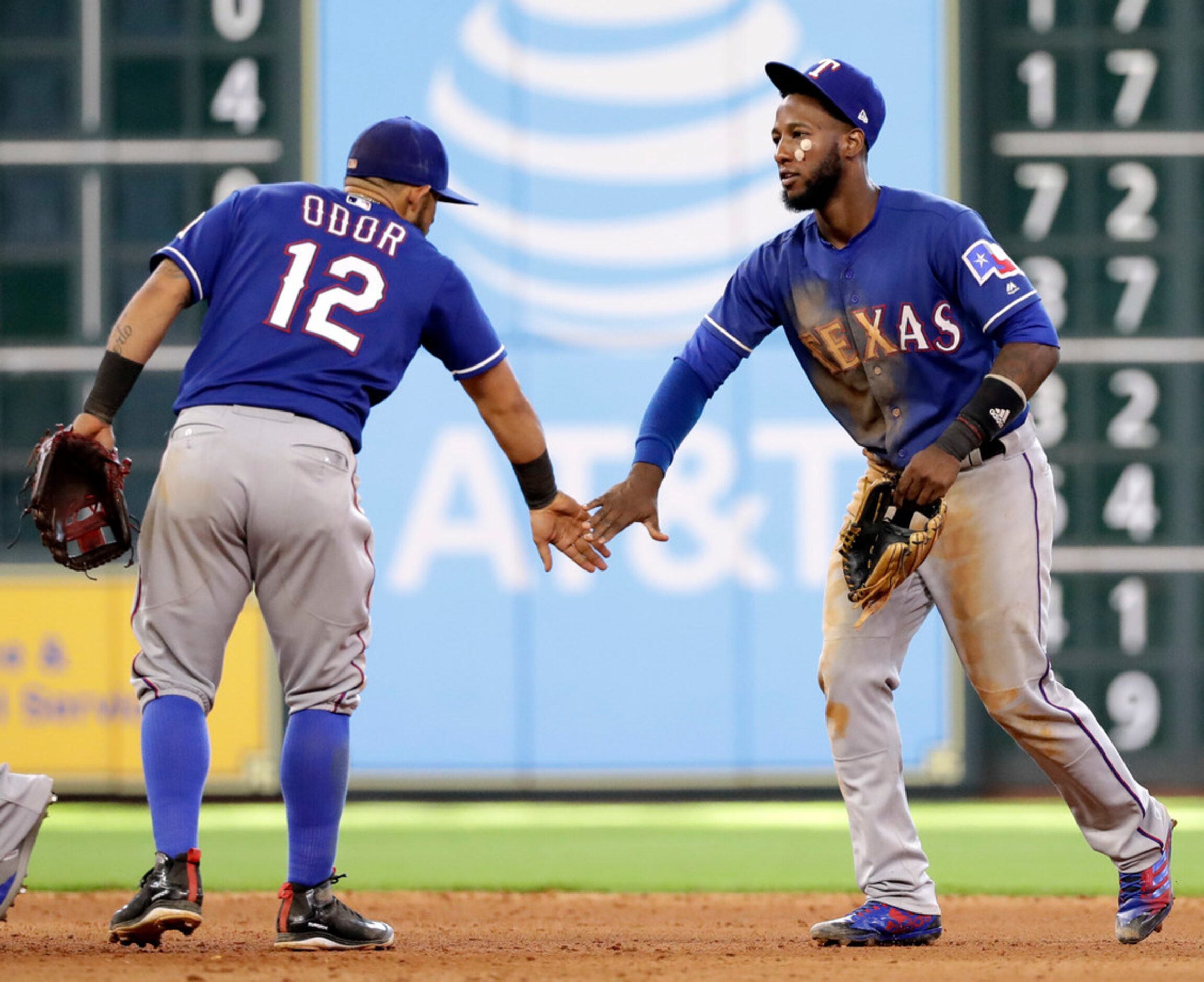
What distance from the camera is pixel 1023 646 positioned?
3.94m

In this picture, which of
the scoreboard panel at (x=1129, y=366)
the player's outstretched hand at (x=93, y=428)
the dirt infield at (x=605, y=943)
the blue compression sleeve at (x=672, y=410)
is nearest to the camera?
the dirt infield at (x=605, y=943)

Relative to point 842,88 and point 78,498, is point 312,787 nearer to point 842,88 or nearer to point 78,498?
point 78,498

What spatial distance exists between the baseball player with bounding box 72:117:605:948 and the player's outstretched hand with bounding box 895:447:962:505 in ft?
3.37

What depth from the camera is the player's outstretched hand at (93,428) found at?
3.82m

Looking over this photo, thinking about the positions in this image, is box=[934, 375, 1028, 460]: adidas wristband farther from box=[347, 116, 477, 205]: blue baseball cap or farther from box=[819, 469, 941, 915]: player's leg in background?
box=[347, 116, 477, 205]: blue baseball cap

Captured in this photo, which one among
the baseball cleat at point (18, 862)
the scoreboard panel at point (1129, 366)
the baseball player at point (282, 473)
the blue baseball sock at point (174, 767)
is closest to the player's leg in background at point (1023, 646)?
the baseball player at point (282, 473)

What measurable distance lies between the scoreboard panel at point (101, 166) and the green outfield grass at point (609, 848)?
6.76 ft

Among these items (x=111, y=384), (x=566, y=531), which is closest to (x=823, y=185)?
(x=566, y=531)

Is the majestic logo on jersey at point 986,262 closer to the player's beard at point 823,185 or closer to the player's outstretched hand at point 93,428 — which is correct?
the player's beard at point 823,185

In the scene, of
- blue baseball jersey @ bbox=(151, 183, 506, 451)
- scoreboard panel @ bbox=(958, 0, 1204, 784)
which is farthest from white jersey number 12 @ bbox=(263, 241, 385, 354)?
scoreboard panel @ bbox=(958, 0, 1204, 784)

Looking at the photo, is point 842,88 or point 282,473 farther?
point 842,88

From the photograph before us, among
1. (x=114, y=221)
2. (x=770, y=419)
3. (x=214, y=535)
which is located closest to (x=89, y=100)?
(x=114, y=221)

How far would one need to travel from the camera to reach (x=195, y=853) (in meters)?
3.58

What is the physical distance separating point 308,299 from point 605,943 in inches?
63.8
